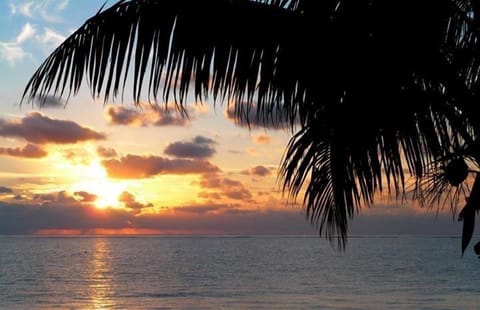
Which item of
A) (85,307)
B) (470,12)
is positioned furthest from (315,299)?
(470,12)

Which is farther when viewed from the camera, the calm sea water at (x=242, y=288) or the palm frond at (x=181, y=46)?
the calm sea water at (x=242, y=288)

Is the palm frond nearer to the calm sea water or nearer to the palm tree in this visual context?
the palm tree

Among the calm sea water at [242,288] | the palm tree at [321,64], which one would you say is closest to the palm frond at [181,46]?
the palm tree at [321,64]

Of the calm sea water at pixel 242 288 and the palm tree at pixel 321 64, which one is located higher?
the palm tree at pixel 321 64

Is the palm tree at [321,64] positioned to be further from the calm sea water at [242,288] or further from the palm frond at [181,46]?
the calm sea water at [242,288]

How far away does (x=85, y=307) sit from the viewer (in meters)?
31.6

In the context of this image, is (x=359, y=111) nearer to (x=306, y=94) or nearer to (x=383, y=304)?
(x=306, y=94)

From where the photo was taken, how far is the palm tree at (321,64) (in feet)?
10.2

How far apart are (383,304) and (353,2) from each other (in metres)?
29.3

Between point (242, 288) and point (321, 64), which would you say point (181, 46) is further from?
point (242, 288)

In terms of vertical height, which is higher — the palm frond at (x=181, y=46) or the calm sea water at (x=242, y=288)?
the palm frond at (x=181, y=46)

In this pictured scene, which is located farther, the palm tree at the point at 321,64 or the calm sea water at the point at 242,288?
the calm sea water at the point at 242,288

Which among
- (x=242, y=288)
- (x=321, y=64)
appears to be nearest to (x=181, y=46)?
(x=321, y=64)

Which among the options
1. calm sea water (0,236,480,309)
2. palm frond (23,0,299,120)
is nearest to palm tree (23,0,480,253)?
palm frond (23,0,299,120)
